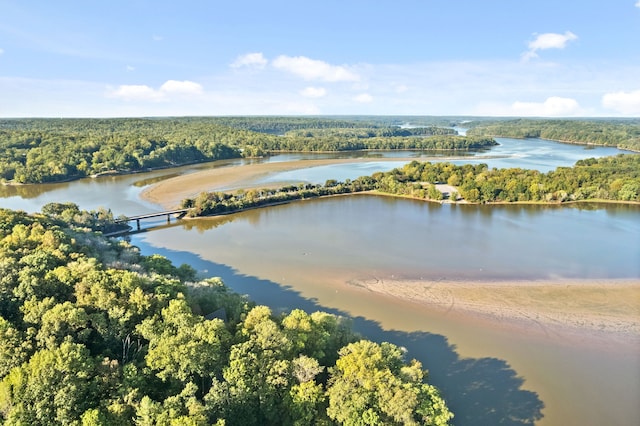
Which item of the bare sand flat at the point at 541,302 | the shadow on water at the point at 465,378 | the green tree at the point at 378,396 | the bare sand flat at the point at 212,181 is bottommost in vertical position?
the shadow on water at the point at 465,378

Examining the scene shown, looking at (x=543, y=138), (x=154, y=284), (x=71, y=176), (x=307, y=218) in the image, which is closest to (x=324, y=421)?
(x=154, y=284)

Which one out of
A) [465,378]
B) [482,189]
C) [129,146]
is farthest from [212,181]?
[465,378]

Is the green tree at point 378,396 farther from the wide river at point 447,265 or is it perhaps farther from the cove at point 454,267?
the cove at point 454,267

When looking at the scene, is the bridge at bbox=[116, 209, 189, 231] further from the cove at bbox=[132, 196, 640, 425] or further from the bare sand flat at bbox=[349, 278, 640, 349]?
the bare sand flat at bbox=[349, 278, 640, 349]

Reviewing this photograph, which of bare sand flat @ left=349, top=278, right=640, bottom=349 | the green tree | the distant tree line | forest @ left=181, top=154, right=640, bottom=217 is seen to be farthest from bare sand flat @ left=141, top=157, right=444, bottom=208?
the distant tree line

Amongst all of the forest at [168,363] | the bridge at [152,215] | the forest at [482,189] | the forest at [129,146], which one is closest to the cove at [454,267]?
the forest at [482,189]

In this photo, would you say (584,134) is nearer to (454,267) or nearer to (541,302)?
(454,267)
